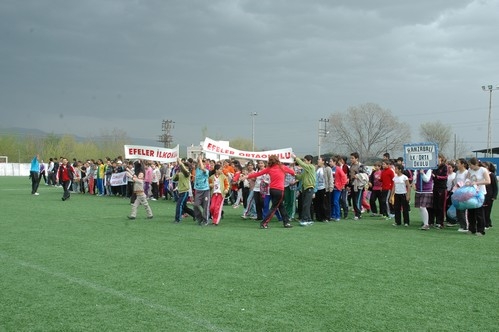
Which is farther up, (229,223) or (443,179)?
(443,179)

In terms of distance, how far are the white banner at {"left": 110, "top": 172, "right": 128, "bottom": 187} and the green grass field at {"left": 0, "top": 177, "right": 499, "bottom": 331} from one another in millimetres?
12696

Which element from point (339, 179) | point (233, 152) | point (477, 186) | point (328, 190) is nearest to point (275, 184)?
point (328, 190)

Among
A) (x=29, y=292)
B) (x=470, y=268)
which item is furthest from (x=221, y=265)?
(x=470, y=268)

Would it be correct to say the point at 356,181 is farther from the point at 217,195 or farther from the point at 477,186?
the point at 217,195

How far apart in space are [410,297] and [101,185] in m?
22.3

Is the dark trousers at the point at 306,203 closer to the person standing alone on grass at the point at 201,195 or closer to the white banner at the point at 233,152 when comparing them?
the person standing alone on grass at the point at 201,195

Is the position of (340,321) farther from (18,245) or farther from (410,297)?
(18,245)

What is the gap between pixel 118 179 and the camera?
2475 cm

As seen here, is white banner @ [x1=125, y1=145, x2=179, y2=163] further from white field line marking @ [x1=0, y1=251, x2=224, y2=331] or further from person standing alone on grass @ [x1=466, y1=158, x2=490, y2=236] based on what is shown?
white field line marking @ [x1=0, y1=251, x2=224, y2=331]

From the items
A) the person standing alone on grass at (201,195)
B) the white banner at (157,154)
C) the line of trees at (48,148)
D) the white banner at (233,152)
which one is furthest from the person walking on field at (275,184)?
the line of trees at (48,148)

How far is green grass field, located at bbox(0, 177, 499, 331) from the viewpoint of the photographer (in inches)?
205

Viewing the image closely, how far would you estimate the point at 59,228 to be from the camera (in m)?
11.8

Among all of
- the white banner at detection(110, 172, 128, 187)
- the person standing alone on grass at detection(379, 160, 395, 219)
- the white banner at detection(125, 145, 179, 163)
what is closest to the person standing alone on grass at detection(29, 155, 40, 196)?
the white banner at detection(110, 172, 128, 187)

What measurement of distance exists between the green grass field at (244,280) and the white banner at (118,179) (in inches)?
500
